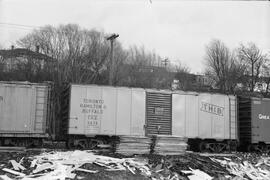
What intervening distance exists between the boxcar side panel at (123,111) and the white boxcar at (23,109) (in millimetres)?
3493

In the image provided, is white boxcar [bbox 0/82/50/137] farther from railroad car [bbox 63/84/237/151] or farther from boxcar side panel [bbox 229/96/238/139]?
boxcar side panel [bbox 229/96/238/139]

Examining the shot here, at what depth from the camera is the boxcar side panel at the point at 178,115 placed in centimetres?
1878

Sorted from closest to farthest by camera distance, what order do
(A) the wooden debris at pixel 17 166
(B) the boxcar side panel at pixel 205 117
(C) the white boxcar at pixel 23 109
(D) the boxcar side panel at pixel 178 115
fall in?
(A) the wooden debris at pixel 17 166 → (C) the white boxcar at pixel 23 109 → (D) the boxcar side panel at pixel 178 115 → (B) the boxcar side panel at pixel 205 117

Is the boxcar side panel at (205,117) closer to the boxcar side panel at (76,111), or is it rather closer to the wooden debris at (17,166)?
the boxcar side panel at (76,111)

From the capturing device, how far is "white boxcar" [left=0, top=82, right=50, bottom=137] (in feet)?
55.8

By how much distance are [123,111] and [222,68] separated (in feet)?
107

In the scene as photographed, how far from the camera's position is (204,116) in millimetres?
19422

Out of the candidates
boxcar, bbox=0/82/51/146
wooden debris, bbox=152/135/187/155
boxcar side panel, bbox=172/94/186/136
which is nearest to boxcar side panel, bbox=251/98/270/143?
boxcar side panel, bbox=172/94/186/136

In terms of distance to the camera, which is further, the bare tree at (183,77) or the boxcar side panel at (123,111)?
the bare tree at (183,77)

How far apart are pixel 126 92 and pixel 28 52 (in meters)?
25.6

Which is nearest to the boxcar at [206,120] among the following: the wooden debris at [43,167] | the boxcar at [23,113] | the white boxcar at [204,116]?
the white boxcar at [204,116]

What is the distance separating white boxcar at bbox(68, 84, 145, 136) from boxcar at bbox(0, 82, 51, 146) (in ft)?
4.48

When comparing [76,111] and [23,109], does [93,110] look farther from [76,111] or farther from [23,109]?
[23,109]

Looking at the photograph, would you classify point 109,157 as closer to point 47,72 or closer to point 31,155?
point 31,155
